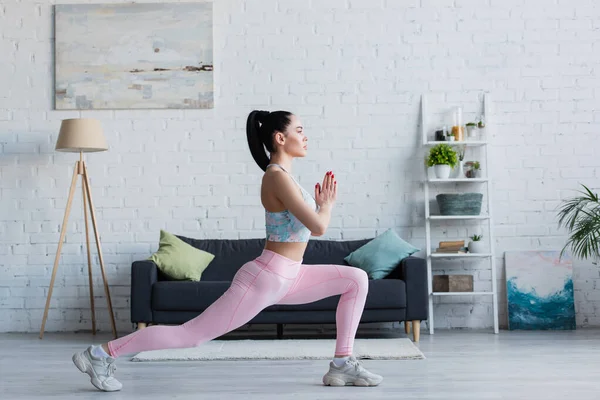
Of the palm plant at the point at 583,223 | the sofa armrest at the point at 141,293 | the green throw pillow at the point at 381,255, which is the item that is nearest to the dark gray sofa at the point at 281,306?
the sofa armrest at the point at 141,293

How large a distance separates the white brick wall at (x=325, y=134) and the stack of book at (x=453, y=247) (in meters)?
0.30

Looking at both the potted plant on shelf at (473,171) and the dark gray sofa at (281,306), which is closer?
the dark gray sofa at (281,306)

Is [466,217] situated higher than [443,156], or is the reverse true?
[443,156]

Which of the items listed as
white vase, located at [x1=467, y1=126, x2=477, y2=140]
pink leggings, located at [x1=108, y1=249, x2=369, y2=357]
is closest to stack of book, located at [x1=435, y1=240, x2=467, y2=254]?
white vase, located at [x1=467, y1=126, x2=477, y2=140]

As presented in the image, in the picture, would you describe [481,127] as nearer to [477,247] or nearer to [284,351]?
[477,247]

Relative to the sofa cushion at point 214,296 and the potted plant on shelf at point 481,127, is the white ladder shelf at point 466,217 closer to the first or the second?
the potted plant on shelf at point 481,127

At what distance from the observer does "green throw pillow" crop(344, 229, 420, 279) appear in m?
5.45

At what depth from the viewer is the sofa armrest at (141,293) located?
5242mm

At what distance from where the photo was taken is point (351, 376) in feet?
11.0

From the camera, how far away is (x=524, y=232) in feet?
20.0

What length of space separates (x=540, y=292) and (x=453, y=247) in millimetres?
819

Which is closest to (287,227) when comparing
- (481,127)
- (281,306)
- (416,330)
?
(281,306)

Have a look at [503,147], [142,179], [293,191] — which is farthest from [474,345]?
[142,179]

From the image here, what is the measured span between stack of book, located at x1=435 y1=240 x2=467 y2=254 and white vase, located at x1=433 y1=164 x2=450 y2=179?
0.52 metres
